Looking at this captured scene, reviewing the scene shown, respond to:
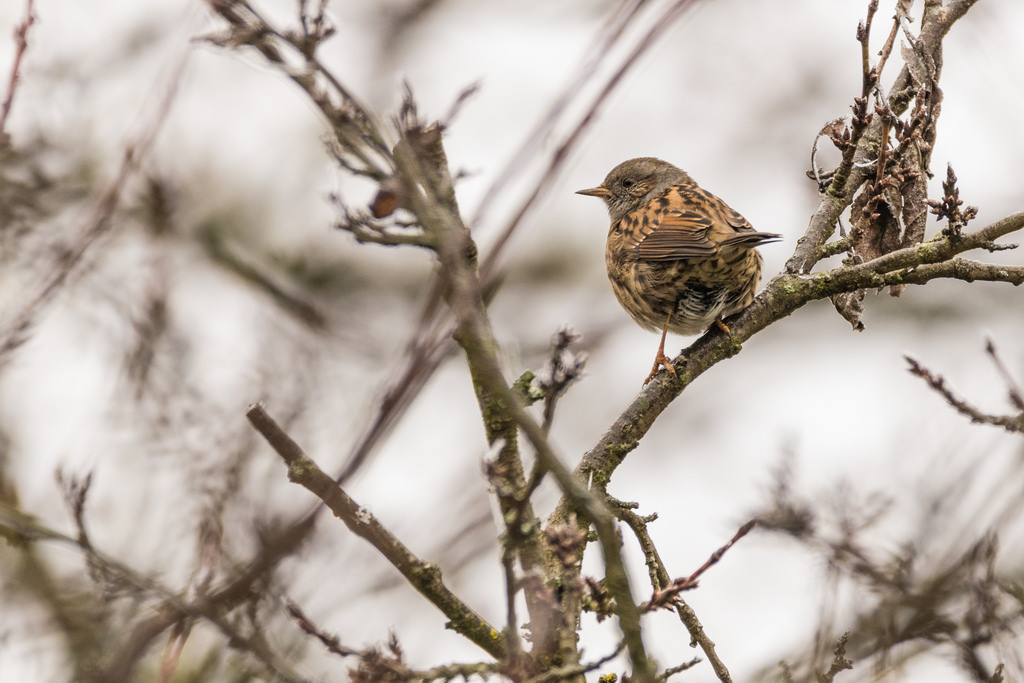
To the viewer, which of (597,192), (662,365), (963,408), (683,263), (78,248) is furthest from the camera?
(597,192)

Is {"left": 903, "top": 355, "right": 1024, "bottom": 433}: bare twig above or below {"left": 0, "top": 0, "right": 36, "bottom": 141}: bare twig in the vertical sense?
below

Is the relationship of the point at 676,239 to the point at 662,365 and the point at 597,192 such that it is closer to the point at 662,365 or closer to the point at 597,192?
the point at 662,365

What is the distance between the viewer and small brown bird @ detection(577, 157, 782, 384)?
19.5 feet

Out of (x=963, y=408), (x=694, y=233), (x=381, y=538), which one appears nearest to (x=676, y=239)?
(x=694, y=233)

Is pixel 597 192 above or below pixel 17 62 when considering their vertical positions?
above

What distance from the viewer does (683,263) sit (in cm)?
611

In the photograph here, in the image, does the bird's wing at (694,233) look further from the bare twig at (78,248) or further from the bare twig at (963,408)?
the bare twig at (78,248)

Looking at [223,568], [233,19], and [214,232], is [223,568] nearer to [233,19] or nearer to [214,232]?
[233,19]

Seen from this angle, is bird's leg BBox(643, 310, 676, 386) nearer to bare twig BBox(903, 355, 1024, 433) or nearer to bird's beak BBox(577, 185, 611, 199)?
bare twig BBox(903, 355, 1024, 433)

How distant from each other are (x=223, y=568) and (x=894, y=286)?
3.34m

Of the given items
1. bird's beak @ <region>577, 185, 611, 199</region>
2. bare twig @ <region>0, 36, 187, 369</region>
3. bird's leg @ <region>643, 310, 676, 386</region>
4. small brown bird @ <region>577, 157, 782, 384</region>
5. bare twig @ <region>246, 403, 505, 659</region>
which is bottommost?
bare twig @ <region>246, 403, 505, 659</region>

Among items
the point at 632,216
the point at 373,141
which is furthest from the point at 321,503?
the point at 632,216

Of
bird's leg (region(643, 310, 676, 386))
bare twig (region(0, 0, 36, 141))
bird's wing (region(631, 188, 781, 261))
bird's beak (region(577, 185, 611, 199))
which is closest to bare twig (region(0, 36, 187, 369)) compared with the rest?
bare twig (region(0, 0, 36, 141))

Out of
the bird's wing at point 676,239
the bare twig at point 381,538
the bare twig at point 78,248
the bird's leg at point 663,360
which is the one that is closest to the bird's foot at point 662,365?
the bird's leg at point 663,360
